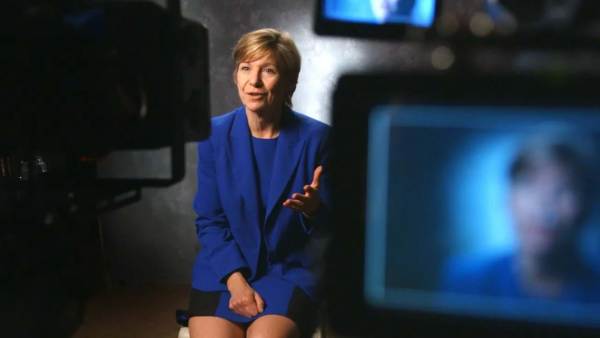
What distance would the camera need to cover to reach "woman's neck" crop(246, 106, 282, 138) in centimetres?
135

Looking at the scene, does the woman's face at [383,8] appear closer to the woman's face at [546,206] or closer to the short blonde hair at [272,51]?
the woman's face at [546,206]

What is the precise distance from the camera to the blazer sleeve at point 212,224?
1.25m

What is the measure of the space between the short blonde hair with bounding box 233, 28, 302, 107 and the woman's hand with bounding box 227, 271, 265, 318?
0.48 meters

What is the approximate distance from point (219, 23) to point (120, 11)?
63.3 inches

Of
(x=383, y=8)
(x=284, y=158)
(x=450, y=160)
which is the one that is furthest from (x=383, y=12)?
(x=284, y=158)

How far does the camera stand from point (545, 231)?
0.45m

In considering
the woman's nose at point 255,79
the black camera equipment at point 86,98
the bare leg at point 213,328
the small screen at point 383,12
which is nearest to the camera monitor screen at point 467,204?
the small screen at point 383,12

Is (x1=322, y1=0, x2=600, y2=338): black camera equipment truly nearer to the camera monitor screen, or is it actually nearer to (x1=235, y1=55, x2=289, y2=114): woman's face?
the camera monitor screen

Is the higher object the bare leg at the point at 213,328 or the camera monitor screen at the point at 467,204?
the camera monitor screen at the point at 467,204

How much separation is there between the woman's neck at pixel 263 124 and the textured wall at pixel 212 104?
623mm

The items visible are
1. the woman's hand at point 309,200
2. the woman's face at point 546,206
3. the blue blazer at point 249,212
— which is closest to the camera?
the woman's face at point 546,206

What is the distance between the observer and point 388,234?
1.60ft

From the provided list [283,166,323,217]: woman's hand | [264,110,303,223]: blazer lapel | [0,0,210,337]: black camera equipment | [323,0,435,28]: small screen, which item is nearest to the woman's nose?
[264,110,303,223]: blazer lapel

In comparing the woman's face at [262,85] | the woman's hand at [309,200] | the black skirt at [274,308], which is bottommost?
the black skirt at [274,308]
